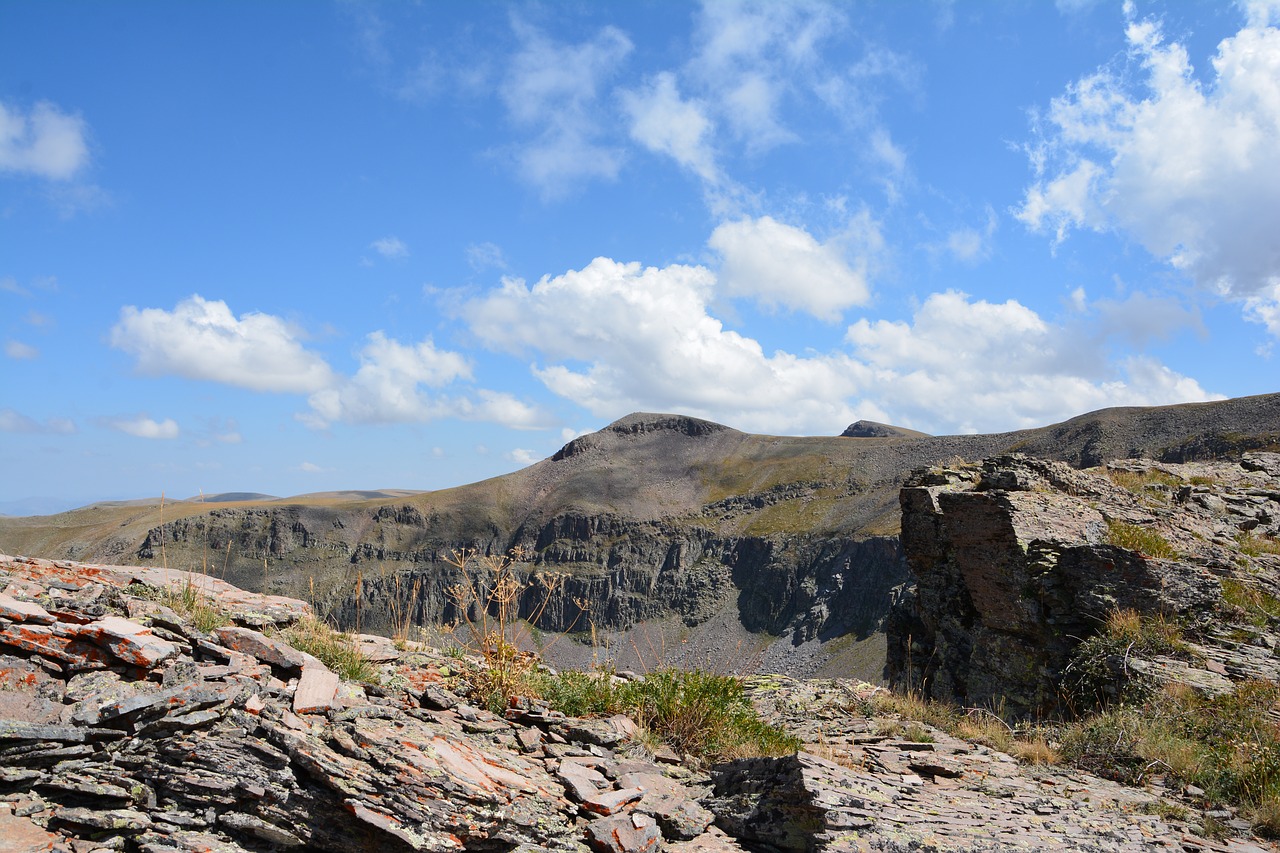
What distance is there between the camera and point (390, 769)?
4797 mm

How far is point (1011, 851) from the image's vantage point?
493 cm

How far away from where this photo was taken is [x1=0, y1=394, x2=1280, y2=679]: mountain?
108 meters

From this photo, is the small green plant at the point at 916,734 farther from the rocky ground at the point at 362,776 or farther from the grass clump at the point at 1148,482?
the grass clump at the point at 1148,482

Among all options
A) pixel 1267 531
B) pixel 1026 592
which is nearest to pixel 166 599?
pixel 1026 592

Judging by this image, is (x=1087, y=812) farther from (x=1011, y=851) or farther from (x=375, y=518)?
(x=375, y=518)

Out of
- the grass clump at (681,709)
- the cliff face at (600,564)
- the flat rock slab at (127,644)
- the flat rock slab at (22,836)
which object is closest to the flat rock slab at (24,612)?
the flat rock slab at (127,644)

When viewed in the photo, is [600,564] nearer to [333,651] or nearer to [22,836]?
[333,651]

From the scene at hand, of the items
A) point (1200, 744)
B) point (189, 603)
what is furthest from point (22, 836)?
point (1200, 744)

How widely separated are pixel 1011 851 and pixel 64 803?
598 cm

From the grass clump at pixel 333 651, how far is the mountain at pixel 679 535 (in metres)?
90.1

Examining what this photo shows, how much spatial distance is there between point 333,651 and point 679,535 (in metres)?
142

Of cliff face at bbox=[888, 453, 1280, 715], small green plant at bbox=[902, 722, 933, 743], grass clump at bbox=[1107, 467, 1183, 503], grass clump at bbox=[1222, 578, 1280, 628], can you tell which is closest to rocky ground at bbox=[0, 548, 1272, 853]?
small green plant at bbox=[902, 722, 933, 743]

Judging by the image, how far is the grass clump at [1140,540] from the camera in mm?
11312

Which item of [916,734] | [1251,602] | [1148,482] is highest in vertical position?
[1148,482]
